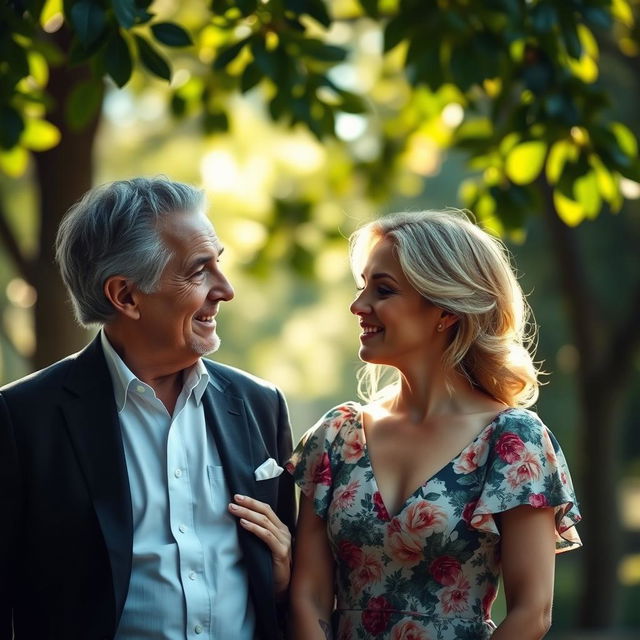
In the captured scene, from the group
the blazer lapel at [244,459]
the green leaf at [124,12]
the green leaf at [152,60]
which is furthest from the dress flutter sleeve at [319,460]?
the green leaf at [124,12]

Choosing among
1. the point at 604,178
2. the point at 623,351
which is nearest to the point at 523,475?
the point at 604,178

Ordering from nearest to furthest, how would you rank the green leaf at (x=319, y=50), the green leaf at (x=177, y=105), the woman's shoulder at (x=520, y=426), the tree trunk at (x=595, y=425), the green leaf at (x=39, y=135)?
the woman's shoulder at (x=520, y=426) < the green leaf at (x=319, y=50) < the green leaf at (x=39, y=135) < the green leaf at (x=177, y=105) < the tree trunk at (x=595, y=425)

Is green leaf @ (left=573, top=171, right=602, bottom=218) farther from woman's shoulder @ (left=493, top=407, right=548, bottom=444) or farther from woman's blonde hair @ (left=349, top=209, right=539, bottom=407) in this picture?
woman's shoulder @ (left=493, top=407, right=548, bottom=444)

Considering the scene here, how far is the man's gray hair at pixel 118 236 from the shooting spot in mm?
3305

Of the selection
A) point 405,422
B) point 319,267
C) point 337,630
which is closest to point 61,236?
point 405,422

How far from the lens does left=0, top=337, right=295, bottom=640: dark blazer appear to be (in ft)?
10.2

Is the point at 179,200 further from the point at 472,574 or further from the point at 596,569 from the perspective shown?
the point at 596,569

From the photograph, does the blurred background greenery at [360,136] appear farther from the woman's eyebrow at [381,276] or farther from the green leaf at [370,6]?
the woman's eyebrow at [381,276]

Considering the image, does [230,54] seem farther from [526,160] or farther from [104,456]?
[104,456]

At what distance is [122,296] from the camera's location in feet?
11.0

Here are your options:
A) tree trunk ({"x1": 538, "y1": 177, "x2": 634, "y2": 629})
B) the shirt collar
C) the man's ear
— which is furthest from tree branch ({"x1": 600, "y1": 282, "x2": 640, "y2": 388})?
the man's ear

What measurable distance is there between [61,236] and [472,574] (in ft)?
5.05

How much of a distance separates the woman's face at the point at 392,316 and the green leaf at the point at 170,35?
36.1 inches

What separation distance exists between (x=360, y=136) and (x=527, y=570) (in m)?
4.98
